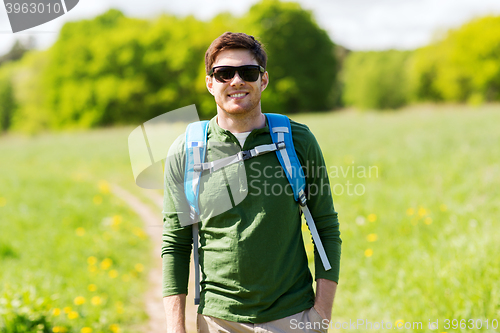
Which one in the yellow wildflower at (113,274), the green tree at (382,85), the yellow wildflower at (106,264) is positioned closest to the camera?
the yellow wildflower at (113,274)

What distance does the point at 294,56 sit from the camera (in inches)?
1687

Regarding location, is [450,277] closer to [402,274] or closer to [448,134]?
[402,274]

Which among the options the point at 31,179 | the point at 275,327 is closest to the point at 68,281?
the point at 275,327

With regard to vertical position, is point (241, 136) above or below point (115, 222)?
above

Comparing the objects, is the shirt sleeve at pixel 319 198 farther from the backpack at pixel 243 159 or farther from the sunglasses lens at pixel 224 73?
the sunglasses lens at pixel 224 73

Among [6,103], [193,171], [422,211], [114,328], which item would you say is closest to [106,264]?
[114,328]

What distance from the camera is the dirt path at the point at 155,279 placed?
4.30m

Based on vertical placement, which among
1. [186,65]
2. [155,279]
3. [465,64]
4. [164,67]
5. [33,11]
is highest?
[164,67]

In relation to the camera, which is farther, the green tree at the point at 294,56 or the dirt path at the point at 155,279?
the green tree at the point at 294,56

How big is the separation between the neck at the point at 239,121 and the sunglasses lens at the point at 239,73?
0.18m

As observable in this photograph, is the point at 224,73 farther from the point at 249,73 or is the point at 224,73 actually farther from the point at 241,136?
the point at 241,136

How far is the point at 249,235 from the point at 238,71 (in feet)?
2.92

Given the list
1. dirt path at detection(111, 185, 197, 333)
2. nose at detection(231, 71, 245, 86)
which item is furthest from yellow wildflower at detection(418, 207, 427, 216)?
nose at detection(231, 71, 245, 86)

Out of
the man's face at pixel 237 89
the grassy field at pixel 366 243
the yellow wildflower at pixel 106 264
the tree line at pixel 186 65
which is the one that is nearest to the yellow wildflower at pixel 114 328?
the grassy field at pixel 366 243
